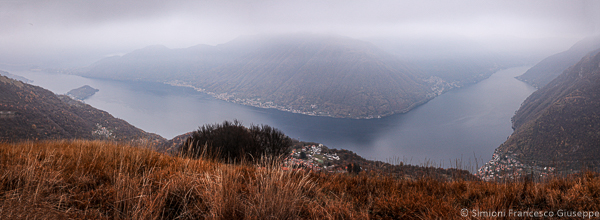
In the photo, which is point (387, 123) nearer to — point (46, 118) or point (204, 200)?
point (46, 118)

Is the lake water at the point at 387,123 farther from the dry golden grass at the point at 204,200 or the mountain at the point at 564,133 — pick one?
the dry golden grass at the point at 204,200

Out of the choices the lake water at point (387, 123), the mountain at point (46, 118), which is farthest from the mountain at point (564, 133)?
the mountain at point (46, 118)

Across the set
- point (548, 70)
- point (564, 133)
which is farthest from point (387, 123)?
point (548, 70)

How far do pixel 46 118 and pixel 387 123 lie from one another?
346 ft

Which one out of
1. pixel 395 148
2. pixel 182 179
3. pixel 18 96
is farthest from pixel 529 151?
pixel 18 96

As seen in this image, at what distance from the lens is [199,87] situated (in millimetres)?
197500

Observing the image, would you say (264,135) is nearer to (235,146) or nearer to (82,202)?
(235,146)

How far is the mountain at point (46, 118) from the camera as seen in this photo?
28.0m

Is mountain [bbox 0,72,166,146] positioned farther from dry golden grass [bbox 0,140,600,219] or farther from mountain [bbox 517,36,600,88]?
mountain [bbox 517,36,600,88]

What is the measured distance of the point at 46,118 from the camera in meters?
35.5

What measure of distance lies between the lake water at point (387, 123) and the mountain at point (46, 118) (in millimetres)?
27424

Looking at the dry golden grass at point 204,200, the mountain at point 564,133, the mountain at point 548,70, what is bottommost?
the dry golden grass at point 204,200

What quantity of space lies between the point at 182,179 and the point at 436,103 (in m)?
161

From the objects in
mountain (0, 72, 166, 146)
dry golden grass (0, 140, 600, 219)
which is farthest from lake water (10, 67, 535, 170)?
dry golden grass (0, 140, 600, 219)
